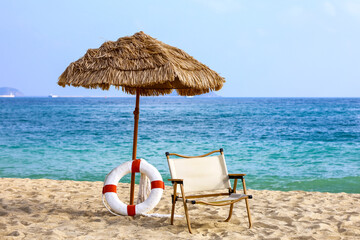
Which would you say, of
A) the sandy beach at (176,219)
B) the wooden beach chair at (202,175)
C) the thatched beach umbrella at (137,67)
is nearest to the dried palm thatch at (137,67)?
the thatched beach umbrella at (137,67)

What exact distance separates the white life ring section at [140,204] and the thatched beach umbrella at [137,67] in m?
0.56

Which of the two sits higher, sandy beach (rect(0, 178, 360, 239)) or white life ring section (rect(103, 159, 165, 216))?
white life ring section (rect(103, 159, 165, 216))

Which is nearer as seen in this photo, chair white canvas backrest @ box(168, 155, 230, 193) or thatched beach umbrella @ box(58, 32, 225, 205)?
thatched beach umbrella @ box(58, 32, 225, 205)

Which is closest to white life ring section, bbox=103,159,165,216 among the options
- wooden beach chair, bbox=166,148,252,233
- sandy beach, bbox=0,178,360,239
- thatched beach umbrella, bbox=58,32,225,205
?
sandy beach, bbox=0,178,360,239

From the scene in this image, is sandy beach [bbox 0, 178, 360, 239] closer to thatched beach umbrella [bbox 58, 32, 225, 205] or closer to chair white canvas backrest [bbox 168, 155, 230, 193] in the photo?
chair white canvas backrest [bbox 168, 155, 230, 193]

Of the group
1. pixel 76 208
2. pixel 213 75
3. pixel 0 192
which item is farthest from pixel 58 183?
pixel 213 75

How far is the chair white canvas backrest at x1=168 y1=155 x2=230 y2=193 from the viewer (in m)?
3.68

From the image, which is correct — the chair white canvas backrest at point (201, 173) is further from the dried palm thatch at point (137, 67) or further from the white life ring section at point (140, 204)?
the dried palm thatch at point (137, 67)

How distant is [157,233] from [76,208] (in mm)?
1265

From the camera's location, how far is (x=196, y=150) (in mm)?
12961

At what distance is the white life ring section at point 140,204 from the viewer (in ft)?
12.3

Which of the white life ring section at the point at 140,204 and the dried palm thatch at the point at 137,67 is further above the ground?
the dried palm thatch at the point at 137,67

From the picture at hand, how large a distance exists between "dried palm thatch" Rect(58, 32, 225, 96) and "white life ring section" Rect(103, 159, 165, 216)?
0.76m

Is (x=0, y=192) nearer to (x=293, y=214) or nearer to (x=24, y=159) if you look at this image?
(x=293, y=214)
